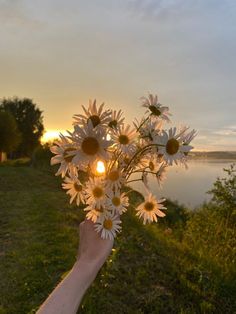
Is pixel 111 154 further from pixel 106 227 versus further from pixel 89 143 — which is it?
pixel 106 227

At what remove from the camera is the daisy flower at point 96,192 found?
56.2 inches

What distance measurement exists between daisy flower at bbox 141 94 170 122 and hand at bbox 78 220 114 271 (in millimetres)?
576

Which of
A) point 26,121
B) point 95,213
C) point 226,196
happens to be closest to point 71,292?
point 95,213

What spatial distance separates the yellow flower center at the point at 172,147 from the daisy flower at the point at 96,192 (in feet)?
0.88

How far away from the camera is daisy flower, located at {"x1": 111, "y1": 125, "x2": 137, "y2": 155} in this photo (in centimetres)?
147

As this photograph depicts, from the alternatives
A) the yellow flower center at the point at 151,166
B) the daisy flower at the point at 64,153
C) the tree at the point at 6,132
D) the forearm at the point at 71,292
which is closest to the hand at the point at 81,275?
the forearm at the point at 71,292

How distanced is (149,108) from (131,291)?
2914 mm

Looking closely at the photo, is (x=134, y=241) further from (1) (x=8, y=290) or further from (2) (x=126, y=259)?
(1) (x=8, y=290)

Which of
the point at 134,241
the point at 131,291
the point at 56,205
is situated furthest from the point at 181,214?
the point at 131,291

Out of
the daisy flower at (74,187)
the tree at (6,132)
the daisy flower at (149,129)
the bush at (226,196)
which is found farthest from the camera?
the tree at (6,132)

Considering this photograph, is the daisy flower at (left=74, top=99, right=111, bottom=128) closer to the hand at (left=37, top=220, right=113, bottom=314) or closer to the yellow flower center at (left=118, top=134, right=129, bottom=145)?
the yellow flower center at (left=118, top=134, right=129, bottom=145)

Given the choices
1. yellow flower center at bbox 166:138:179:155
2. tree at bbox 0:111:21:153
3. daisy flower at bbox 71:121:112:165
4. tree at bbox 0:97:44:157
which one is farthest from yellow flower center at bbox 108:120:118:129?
tree at bbox 0:97:44:157

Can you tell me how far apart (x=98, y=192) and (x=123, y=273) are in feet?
11.2

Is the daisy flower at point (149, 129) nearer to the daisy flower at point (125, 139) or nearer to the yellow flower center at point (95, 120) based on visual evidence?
the daisy flower at point (125, 139)
